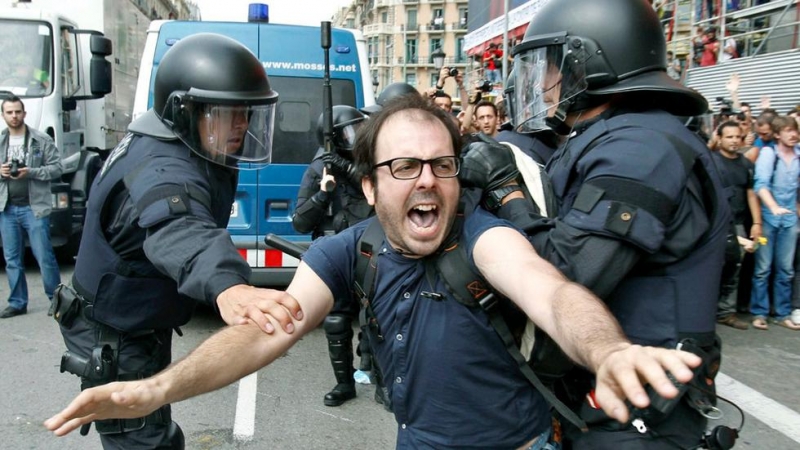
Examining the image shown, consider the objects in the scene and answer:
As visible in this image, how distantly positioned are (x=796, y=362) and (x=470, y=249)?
16.8 feet

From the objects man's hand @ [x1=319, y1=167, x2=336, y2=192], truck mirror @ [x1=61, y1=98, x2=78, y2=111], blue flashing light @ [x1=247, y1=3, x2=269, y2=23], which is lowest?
man's hand @ [x1=319, y1=167, x2=336, y2=192]

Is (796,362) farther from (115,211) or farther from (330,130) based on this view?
(115,211)

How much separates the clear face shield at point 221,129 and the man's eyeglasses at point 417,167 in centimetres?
104

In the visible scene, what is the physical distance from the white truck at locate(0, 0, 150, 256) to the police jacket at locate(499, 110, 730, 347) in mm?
6536

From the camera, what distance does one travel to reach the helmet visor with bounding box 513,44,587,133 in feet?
7.13

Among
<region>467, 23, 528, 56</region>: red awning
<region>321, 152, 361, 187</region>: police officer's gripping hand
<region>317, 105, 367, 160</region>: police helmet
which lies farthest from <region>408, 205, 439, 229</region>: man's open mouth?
<region>467, 23, 528, 56</region>: red awning

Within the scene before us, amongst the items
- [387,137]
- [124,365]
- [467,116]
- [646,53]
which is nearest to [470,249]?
[387,137]

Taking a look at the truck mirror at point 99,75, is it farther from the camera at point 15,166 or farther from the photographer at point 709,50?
the photographer at point 709,50

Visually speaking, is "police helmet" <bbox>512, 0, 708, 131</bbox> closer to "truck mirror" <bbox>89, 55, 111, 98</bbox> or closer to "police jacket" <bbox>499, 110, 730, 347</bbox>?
"police jacket" <bbox>499, 110, 730, 347</bbox>

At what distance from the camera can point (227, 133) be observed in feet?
9.05

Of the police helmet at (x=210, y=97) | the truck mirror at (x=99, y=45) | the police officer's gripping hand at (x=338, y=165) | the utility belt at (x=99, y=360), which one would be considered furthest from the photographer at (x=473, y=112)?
the utility belt at (x=99, y=360)

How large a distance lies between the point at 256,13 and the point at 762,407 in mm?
5099

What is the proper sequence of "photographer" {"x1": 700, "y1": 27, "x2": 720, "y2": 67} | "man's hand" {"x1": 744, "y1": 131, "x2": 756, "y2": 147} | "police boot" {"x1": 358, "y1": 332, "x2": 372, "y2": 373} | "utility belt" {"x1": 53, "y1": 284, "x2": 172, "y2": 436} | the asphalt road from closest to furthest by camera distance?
"utility belt" {"x1": 53, "y1": 284, "x2": 172, "y2": 436} → the asphalt road → "police boot" {"x1": 358, "y1": 332, "x2": 372, "y2": 373} → "man's hand" {"x1": 744, "y1": 131, "x2": 756, "y2": 147} → "photographer" {"x1": 700, "y1": 27, "x2": 720, "y2": 67}

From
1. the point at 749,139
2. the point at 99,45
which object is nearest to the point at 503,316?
the point at 99,45
